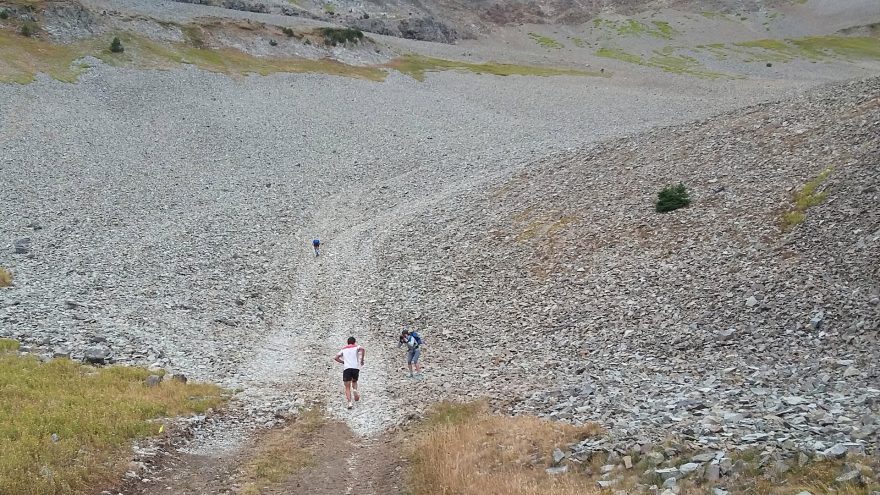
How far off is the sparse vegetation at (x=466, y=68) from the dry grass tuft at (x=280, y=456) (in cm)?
9017

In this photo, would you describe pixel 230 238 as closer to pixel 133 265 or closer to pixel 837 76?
pixel 133 265

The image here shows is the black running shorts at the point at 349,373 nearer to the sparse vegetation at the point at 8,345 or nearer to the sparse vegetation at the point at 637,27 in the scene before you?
the sparse vegetation at the point at 8,345

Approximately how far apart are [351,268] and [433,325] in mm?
10010

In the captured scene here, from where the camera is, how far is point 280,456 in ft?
48.5

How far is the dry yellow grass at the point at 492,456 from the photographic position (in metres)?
11.6

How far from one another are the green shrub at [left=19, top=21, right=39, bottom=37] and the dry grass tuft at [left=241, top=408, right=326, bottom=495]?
85882 mm

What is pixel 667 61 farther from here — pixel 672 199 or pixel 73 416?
pixel 73 416

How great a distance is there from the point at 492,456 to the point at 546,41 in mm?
162145

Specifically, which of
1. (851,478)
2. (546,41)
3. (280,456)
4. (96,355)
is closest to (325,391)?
(280,456)

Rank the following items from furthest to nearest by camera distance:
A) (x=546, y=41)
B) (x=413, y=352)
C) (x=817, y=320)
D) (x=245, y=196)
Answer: (x=546, y=41)
(x=245, y=196)
(x=413, y=352)
(x=817, y=320)

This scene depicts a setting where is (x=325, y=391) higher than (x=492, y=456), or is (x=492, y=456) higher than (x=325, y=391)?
(x=492, y=456)

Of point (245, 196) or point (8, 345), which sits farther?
point (245, 196)

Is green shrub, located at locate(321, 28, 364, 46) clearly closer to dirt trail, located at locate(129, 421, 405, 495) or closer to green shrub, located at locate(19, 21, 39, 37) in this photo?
green shrub, located at locate(19, 21, 39, 37)

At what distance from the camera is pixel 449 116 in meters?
70.4
